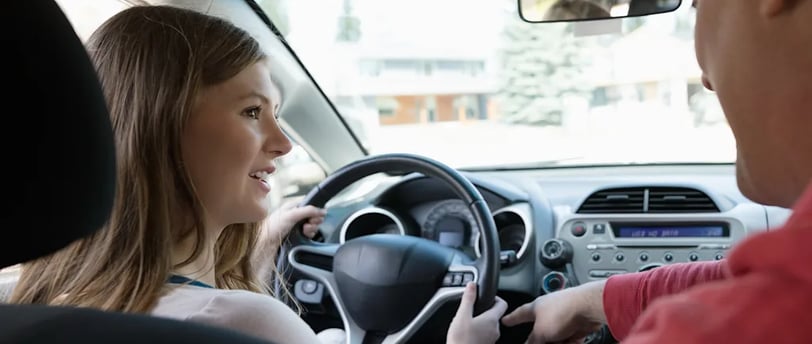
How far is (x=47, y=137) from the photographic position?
2.82ft

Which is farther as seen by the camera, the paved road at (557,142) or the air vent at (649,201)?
the paved road at (557,142)

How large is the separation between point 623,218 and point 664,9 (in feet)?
2.41

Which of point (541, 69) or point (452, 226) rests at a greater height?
point (541, 69)

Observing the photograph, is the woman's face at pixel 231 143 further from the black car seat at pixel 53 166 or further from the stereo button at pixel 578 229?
the stereo button at pixel 578 229

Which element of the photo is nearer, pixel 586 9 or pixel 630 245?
pixel 586 9

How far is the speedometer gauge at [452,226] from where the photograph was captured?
271 cm

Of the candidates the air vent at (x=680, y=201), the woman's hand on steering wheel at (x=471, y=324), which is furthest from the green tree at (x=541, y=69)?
the woman's hand on steering wheel at (x=471, y=324)

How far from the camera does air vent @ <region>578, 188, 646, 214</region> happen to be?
272 centimetres

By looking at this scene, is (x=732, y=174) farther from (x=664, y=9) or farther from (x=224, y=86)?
(x=224, y=86)

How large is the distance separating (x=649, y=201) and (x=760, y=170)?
180cm

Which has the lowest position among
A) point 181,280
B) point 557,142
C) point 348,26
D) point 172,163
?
point 557,142

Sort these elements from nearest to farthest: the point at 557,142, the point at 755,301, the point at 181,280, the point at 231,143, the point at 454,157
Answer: the point at 755,301, the point at 181,280, the point at 231,143, the point at 557,142, the point at 454,157

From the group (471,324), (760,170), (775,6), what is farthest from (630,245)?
(775,6)

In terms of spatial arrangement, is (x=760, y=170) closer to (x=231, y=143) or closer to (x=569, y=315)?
(x=569, y=315)
